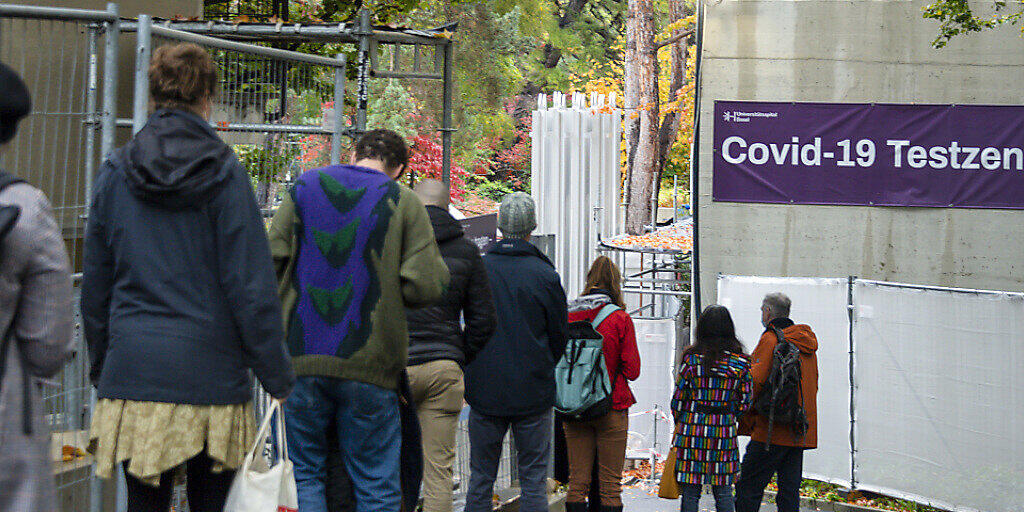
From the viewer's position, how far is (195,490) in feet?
12.1

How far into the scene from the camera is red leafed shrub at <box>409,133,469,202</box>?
36.2 metres

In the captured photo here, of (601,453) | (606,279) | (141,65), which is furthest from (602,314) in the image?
(141,65)

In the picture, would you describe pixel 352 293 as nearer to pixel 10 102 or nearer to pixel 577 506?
pixel 10 102

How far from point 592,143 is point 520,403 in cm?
A: 1756

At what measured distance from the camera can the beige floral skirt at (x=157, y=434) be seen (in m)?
3.45

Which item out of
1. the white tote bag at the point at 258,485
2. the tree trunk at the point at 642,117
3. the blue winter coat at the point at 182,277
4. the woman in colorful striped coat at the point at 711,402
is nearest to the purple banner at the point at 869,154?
the woman in colorful striped coat at the point at 711,402

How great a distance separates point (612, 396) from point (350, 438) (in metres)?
2.91

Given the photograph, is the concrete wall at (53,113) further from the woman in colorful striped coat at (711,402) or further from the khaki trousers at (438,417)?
the woman in colorful striped coat at (711,402)

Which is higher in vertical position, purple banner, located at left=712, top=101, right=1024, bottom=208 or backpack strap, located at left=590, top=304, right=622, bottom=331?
purple banner, located at left=712, top=101, right=1024, bottom=208

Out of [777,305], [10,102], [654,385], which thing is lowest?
[654,385]

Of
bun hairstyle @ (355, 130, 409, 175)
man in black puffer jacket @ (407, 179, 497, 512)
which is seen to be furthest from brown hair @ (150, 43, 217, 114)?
man in black puffer jacket @ (407, 179, 497, 512)

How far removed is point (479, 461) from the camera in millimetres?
6547

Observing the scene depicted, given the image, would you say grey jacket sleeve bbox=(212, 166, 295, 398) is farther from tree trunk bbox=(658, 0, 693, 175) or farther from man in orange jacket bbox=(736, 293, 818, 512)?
tree trunk bbox=(658, 0, 693, 175)

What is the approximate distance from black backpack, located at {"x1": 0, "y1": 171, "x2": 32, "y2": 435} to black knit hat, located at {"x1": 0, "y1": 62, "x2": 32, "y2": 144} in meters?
0.10
